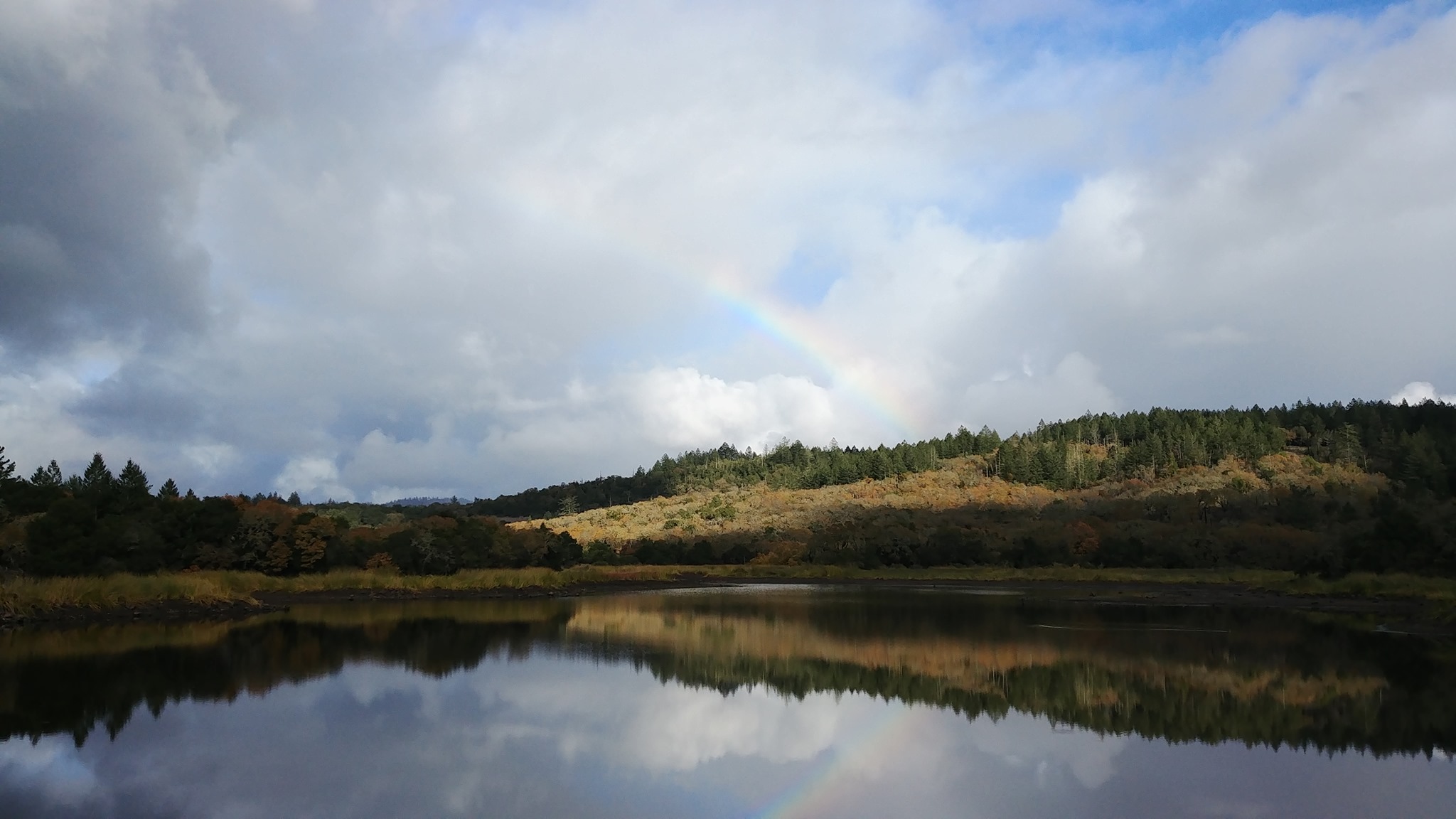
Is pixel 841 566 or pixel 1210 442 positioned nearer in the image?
pixel 841 566

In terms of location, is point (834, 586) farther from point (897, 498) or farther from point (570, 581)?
point (897, 498)

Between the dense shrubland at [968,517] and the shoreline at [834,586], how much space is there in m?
4.46

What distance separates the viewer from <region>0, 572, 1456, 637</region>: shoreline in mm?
41528

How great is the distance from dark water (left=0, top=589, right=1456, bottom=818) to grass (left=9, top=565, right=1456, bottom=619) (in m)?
6.43

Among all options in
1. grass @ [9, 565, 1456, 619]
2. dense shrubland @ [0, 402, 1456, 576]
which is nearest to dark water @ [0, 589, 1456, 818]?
grass @ [9, 565, 1456, 619]

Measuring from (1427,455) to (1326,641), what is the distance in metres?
116

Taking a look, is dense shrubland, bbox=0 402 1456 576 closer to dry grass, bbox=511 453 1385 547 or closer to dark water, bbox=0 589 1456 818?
dry grass, bbox=511 453 1385 547

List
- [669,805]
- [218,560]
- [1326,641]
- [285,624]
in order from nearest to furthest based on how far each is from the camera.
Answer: [669,805] → [1326,641] → [285,624] → [218,560]

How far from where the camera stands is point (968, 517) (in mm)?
122000

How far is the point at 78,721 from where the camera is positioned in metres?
19.2

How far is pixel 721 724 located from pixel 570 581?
185 ft

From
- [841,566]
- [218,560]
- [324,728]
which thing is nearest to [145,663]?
[324,728]

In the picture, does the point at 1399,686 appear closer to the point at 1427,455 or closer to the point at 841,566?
the point at 841,566

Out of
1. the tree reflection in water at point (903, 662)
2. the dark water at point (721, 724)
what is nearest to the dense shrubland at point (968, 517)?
the tree reflection in water at point (903, 662)
